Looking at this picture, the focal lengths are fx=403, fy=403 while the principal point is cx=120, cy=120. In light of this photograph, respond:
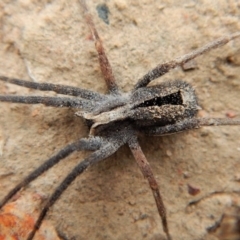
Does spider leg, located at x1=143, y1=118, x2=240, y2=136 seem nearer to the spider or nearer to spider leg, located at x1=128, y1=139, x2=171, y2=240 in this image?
the spider

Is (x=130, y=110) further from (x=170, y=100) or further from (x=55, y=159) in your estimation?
(x=55, y=159)

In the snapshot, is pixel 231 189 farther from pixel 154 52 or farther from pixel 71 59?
pixel 71 59

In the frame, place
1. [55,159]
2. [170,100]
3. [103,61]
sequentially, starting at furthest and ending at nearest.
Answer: [103,61] → [170,100] → [55,159]

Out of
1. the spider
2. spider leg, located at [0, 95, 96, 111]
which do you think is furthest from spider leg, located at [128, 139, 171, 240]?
spider leg, located at [0, 95, 96, 111]

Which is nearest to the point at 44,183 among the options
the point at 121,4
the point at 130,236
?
the point at 130,236

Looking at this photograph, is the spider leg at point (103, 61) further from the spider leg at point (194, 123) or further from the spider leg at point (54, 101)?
the spider leg at point (194, 123)

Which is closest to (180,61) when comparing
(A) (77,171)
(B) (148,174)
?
(B) (148,174)
